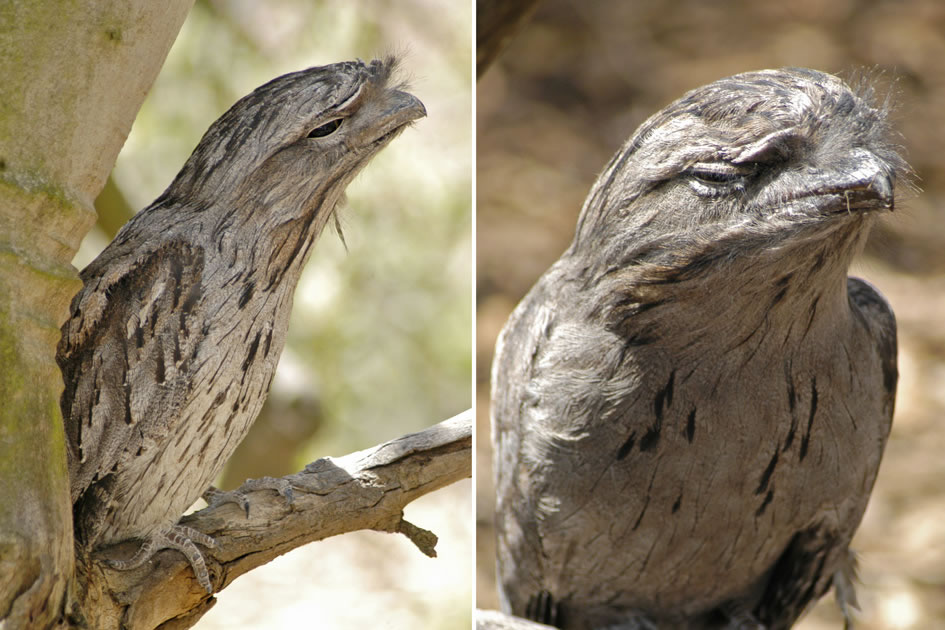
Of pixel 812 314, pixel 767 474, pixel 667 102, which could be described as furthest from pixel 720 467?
pixel 667 102

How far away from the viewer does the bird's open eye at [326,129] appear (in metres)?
1.48

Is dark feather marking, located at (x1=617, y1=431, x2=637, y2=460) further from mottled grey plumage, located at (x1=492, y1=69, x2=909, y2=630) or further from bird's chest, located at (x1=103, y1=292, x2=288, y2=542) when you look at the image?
bird's chest, located at (x1=103, y1=292, x2=288, y2=542)

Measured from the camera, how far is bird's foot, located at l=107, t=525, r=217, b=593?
1.49 metres

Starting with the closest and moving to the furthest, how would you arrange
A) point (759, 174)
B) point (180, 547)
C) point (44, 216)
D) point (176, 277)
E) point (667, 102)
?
point (44, 216), point (759, 174), point (176, 277), point (180, 547), point (667, 102)

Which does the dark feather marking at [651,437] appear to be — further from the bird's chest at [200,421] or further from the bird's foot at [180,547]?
the bird's foot at [180,547]

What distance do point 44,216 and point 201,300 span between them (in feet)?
0.99

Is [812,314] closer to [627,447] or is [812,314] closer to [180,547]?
[627,447]

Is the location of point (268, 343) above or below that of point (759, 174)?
below

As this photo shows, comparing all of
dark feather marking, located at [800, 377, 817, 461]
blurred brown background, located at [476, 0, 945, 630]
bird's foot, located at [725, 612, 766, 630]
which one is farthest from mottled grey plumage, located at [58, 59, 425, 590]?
blurred brown background, located at [476, 0, 945, 630]

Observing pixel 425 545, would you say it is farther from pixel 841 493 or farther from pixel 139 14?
pixel 139 14

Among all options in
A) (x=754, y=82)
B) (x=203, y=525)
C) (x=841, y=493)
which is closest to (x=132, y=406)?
(x=203, y=525)

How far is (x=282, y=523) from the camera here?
1671 millimetres

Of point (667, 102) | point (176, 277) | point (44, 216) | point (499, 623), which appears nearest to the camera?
point (44, 216)

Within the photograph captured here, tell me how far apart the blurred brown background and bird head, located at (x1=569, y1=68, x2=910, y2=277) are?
7.52 ft
